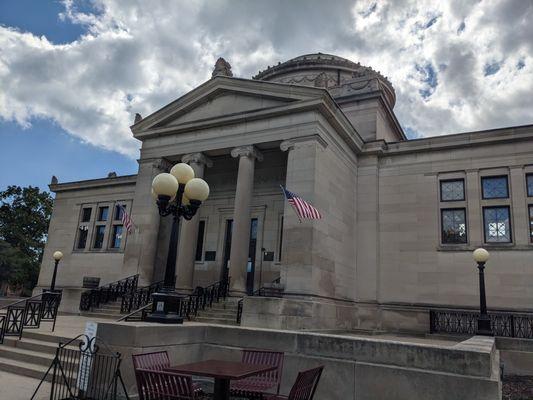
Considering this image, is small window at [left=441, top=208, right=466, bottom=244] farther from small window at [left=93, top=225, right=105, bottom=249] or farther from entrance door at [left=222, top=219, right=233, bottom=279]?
small window at [left=93, top=225, right=105, bottom=249]

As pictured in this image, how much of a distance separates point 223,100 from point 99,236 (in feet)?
48.9

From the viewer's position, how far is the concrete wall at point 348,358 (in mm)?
6895

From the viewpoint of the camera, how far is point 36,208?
193 ft

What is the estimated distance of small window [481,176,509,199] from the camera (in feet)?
65.5

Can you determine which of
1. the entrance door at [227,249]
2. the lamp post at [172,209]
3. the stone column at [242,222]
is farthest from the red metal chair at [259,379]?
the entrance door at [227,249]

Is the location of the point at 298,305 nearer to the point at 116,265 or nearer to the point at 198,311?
the point at 198,311

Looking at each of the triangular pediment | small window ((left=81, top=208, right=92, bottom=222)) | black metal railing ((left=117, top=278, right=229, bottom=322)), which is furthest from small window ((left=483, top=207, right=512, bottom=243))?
small window ((left=81, top=208, right=92, bottom=222))

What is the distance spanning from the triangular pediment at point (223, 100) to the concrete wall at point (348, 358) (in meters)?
12.0

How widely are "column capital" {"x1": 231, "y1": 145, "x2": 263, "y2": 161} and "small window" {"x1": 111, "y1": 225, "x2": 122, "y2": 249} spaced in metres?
13.1

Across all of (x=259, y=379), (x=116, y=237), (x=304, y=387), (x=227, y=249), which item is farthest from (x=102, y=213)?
(x=304, y=387)

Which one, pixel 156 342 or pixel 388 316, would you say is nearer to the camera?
pixel 156 342

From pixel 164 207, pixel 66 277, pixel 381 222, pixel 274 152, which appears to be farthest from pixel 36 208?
pixel 164 207

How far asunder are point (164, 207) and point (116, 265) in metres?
19.9

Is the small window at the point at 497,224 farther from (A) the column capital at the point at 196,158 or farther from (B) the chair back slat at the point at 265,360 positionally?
(B) the chair back slat at the point at 265,360
